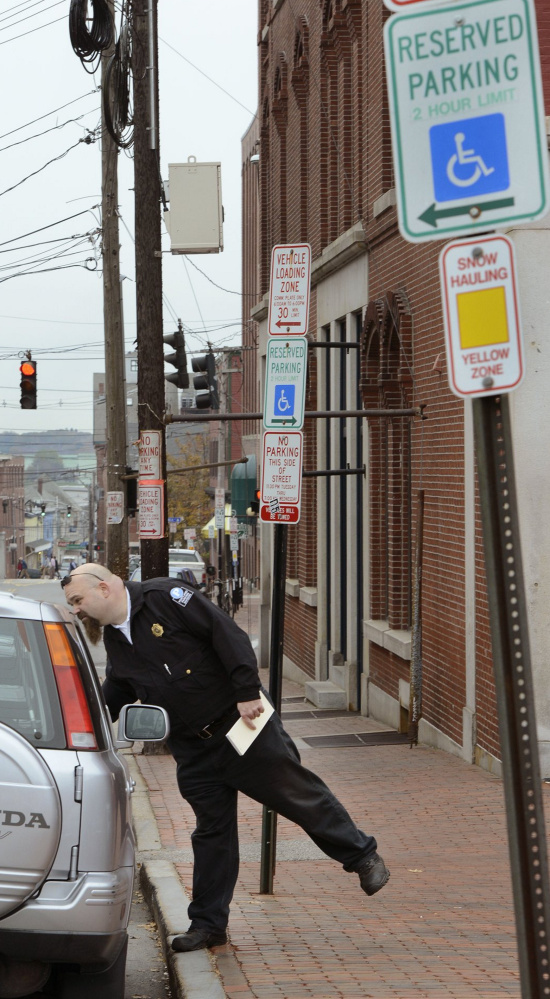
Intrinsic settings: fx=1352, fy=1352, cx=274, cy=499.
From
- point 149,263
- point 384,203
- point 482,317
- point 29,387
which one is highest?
point 384,203

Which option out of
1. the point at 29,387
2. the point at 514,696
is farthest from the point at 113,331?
the point at 514,696

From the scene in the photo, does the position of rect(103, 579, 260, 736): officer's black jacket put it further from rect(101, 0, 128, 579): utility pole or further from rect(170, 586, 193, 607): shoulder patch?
rect(101, 0, 128, 579): utility pole

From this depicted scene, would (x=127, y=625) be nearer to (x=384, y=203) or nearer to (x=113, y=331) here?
(x=384, y=203)

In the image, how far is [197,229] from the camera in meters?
16.6

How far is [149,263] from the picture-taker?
1436 cm

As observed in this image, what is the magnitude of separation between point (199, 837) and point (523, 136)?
387 centimetres

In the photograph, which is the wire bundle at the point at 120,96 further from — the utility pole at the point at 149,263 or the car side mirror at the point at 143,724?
the car side mirror at the point at 143,724

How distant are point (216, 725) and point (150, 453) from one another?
8607 mm

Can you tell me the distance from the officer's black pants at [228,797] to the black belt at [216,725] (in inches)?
1.2

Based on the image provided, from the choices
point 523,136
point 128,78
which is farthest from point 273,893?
point 128,78

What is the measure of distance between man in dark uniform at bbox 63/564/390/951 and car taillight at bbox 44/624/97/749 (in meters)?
0.99

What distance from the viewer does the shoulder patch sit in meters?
5.76

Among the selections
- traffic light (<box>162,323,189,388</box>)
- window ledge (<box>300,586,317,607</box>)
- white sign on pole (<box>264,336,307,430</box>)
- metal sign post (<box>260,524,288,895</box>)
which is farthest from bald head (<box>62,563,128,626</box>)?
window ledge (<box>300,586,317,607</box>)

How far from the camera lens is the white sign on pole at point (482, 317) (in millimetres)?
3020
